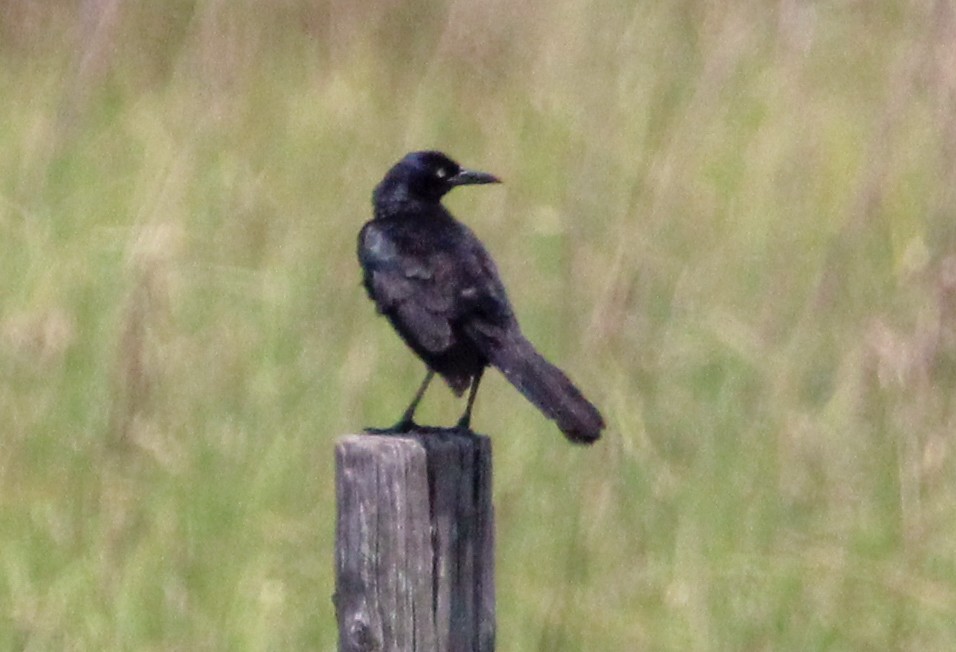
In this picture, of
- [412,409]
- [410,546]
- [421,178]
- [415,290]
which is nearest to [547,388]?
[410,546]

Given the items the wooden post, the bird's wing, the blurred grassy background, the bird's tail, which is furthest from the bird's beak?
the wooden post

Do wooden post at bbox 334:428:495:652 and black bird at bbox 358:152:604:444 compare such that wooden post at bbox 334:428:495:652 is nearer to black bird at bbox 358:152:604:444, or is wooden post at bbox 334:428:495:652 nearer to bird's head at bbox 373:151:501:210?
black bird at bbox 358:152:604:444

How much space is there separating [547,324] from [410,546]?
1504mm

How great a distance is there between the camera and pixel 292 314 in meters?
4.02

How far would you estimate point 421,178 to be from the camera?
13.0 feet

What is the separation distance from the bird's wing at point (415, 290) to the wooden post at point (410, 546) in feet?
2.34

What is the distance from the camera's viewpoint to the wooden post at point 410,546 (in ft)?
8.16

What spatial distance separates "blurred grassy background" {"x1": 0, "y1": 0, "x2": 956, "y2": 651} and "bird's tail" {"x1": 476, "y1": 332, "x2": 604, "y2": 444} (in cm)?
62

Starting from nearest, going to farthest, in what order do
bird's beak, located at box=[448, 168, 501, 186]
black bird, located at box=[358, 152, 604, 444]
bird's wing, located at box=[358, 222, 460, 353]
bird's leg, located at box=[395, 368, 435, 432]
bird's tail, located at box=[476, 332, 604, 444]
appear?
bird's tail, located at box=[476, 332, 604, 444] → black bird, located at box=[358, 152, 604, 444] → bird's wing, located at box=[358, 222, 460, 353] → bird's leg, located at box=[395, 368, 435, 432] → bird's beak, located at box=[448, 168, 501, 186]

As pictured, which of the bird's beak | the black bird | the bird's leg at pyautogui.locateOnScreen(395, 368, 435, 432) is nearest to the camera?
the black bird

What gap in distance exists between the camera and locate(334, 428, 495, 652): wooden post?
2.49 metres

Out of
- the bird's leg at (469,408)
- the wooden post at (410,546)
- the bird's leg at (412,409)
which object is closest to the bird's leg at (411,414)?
the bird's leg at (412,409)

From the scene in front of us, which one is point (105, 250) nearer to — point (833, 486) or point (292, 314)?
point (292, 314)

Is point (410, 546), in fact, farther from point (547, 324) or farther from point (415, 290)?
point (547, 324)
